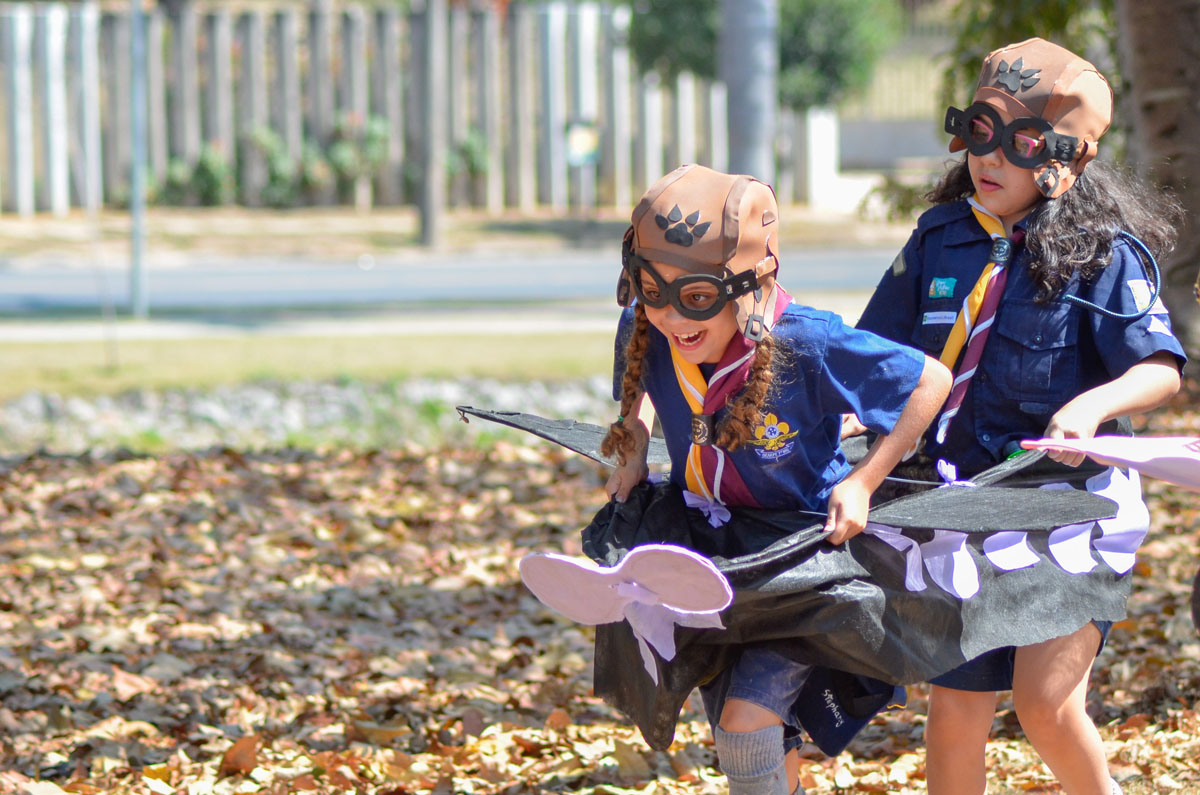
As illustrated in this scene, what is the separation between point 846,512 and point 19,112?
72.1ft

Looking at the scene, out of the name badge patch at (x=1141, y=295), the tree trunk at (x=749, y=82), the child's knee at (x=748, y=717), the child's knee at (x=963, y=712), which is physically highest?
the tree trunk at (x=749, y=82)

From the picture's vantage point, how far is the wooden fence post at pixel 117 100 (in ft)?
71.5

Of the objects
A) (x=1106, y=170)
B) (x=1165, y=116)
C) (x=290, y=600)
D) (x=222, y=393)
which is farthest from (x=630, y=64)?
(x=1106, y=170)

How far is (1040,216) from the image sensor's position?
2695mm

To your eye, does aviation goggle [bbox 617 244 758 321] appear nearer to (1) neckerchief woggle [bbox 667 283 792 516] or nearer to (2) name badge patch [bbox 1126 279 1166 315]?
(1) neckerchief woggle [bbox 667 283 792 516]

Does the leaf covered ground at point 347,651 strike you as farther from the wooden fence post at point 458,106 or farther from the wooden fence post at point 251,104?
the wooden fence post at point 458,106

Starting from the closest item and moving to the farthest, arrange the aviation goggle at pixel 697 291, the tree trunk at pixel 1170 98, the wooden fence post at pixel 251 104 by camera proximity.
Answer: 1. the aviation goggle at pixel 697 291
2. the tree trunk at pixel 1170 98
3. the wooden fence post at pixel 251 104

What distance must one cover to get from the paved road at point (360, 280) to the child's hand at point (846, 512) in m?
10.7

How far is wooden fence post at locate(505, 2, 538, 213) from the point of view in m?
23.0

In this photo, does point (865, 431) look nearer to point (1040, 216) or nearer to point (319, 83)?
point (1040, 216)

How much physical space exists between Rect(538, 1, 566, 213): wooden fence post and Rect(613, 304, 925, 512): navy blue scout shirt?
20776mm

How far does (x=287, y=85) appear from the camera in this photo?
22.5 meters

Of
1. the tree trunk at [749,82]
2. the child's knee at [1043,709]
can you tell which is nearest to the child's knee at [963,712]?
the child's knee at [1043,709]

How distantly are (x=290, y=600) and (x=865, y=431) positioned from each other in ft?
9.63
